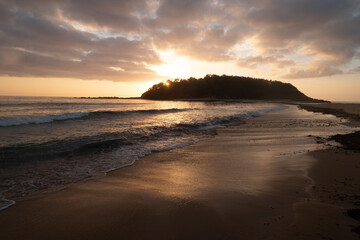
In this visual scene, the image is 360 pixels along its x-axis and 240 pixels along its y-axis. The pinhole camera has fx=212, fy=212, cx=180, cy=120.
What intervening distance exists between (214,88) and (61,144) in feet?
483

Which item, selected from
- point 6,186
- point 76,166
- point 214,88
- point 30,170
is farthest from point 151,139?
point 214,88

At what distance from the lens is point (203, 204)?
11.3 ft

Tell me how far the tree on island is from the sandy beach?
446 ft

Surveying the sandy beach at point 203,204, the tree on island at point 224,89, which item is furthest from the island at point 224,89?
the sandy beach at point 203,204

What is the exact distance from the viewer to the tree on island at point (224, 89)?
141625 millimetres

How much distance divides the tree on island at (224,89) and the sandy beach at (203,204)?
13605cm

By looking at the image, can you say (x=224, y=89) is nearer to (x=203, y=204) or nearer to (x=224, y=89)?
(x=224, y=89)

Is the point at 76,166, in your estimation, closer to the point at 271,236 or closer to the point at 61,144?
the point at 61,144

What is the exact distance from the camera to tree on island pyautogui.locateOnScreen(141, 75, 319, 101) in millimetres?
141625

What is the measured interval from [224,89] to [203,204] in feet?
489

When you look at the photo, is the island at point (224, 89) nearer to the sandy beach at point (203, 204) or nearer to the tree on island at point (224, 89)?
the tree on island at point (224, 89)

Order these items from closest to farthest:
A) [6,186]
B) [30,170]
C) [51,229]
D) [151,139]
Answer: [51,229]
[6,186]
[30,170]
[151,139]

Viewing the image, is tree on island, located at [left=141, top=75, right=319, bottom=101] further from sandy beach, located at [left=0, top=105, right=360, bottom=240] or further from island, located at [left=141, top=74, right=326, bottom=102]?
sandy beach, located at [left=0, top=105, right=360, bottom=240]

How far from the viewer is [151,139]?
10.2 m
